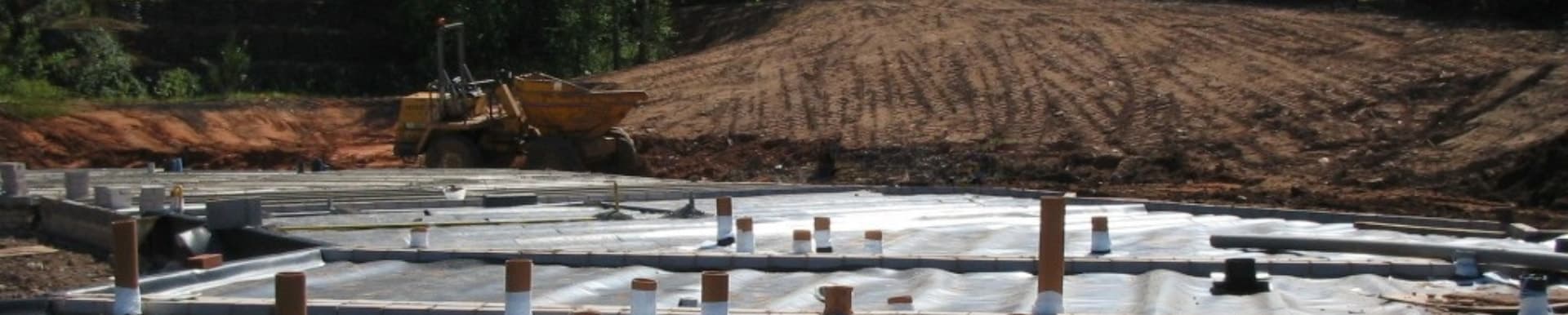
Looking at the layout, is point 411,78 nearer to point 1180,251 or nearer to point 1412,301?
point 1180,251

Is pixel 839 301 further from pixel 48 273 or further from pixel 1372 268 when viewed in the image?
pixel 48 273

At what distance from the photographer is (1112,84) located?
30.3m

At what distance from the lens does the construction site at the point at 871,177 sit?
361 inches

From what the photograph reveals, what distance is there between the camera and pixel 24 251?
15.2 metres

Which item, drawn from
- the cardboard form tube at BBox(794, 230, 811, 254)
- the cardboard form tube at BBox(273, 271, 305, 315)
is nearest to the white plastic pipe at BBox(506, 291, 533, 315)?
the cardboard form tube at BBox(273, 271, 305, 315)

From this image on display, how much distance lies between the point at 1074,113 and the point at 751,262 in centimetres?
1918

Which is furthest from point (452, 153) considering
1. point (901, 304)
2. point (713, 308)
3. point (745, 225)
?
point (713, 308)

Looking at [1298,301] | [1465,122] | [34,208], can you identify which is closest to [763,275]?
[1298,301]

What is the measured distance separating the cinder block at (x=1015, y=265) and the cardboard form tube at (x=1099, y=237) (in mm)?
1047

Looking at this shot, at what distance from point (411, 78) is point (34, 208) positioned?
85.1 feet

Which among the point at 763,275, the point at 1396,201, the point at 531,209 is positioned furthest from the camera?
the point at 1396,201

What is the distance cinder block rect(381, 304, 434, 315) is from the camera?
801 centimetres

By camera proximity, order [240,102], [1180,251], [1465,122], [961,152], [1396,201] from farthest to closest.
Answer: [240,102] → [961,152] → [1465,122] → [1396,201] → [1180,251]

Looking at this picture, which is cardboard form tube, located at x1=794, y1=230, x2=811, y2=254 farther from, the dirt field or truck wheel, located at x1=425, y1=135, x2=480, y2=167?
truck wheel, located at x1=425, y1=135, x2=480, y2=167
